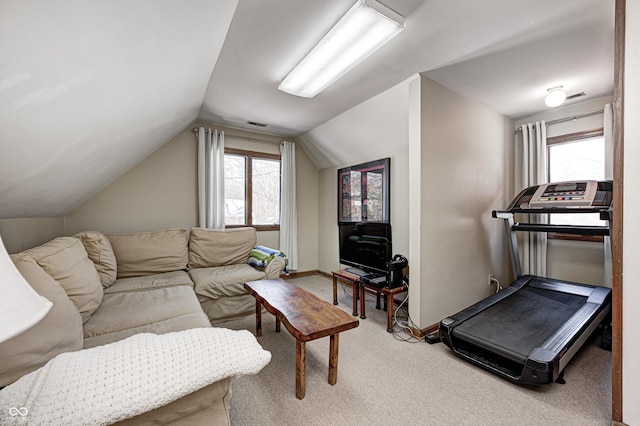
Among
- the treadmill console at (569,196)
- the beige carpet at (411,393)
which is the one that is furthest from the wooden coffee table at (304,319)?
the treadmill console at (569,196)

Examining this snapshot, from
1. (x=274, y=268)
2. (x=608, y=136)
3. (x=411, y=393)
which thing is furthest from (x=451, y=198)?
(x=274, y=268)

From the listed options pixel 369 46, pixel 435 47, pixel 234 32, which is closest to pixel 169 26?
pixel 234 32

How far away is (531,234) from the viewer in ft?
10.9

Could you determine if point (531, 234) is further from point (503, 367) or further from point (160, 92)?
point (160, 92)

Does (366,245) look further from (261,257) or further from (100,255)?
(100,255)

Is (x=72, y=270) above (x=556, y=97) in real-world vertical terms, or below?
below

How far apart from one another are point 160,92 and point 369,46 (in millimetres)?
1588

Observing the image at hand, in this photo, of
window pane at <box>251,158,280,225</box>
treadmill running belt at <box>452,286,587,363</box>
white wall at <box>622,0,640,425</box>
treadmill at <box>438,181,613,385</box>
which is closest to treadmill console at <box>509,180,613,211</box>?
treadmill at <box>438,181,613,385</box>

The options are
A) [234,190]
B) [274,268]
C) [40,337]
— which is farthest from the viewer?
[234,190]

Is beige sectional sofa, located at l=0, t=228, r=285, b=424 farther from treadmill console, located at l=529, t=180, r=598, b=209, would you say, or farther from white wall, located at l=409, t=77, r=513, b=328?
treadmill console, located at l=529, t=180, r=598, b=209

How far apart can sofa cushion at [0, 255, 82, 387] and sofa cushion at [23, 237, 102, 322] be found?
0.86ft

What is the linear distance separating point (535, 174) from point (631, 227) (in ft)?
7.66

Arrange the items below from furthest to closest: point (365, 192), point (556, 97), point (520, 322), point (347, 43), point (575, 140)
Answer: point (365, 192)
point (575, 140)
point (556, 97)
point (520, 322)
point (347, 43)

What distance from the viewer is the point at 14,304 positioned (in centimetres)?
48
